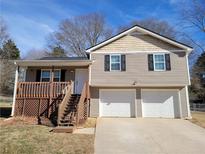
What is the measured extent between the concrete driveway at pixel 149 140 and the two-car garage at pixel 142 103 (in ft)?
10.5

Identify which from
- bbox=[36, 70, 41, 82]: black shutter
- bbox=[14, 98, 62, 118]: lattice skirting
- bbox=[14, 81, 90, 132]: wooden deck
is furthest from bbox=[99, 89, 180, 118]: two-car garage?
bbox=[36, 70, 41, 82]: black shutter

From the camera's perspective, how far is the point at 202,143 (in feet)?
23.5

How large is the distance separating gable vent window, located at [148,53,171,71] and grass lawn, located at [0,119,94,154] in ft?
25.5

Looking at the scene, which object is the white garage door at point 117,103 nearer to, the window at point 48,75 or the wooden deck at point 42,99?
the wooden deck at point 42,99

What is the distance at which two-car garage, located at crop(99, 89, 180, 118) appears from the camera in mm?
13141

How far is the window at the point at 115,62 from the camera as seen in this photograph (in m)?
13.3

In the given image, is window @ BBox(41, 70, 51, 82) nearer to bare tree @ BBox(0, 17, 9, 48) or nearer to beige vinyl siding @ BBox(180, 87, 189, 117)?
beige vinyl siding @ BBox(180, 87, 189, 117)

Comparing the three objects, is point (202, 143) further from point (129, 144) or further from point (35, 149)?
point (35, 149)

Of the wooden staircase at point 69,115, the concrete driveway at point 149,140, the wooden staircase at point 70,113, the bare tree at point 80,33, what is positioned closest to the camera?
the concrete driveway at point 149,140

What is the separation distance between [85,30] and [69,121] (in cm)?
2307

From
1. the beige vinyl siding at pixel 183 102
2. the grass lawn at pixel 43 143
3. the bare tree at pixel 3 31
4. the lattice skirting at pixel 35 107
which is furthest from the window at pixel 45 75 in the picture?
the bare tree at pixel 3 31

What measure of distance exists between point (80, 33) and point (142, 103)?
20.3 meters

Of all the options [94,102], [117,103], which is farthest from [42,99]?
[117,103]

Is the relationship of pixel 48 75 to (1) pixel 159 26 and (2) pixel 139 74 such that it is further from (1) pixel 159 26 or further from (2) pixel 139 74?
(1) pixel 159 26
